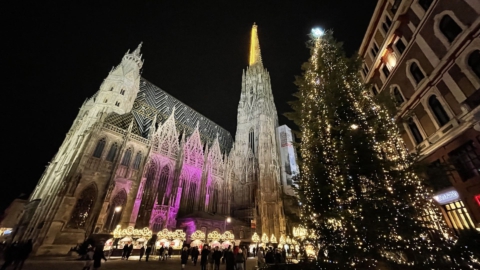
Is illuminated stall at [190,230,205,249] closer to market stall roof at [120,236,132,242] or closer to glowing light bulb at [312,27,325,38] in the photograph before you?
market stall roof at [120,236,132,242]

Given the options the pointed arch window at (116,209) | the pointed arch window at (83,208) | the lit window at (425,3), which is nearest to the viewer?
the lit window at (425,3)

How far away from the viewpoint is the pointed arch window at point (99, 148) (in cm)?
2205

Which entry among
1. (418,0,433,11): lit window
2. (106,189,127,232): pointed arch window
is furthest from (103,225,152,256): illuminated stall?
(418,0,433,11): lit window

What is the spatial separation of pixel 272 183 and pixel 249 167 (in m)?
5.98

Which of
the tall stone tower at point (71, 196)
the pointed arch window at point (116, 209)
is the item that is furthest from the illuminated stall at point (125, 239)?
the tall stone tower at point (71, 196)

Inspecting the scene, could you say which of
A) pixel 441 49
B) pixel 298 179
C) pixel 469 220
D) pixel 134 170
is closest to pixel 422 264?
pixel 298 179

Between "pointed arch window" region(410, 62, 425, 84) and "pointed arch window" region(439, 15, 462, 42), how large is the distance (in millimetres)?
2305

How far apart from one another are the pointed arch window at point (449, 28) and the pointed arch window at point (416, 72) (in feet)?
7.56

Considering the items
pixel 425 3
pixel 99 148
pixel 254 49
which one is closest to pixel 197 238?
pixel 99 148

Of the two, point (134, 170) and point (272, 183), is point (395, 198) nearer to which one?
point (134, 170)

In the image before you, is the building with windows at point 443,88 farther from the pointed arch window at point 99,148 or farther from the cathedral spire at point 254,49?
the cathedral spire at point 254,49

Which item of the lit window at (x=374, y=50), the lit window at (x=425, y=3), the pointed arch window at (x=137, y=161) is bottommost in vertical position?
the pointed arch window at (x=137, y=161)

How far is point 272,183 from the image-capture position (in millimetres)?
37188

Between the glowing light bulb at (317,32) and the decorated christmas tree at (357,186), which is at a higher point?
the glowing light bulb at (317,32)
